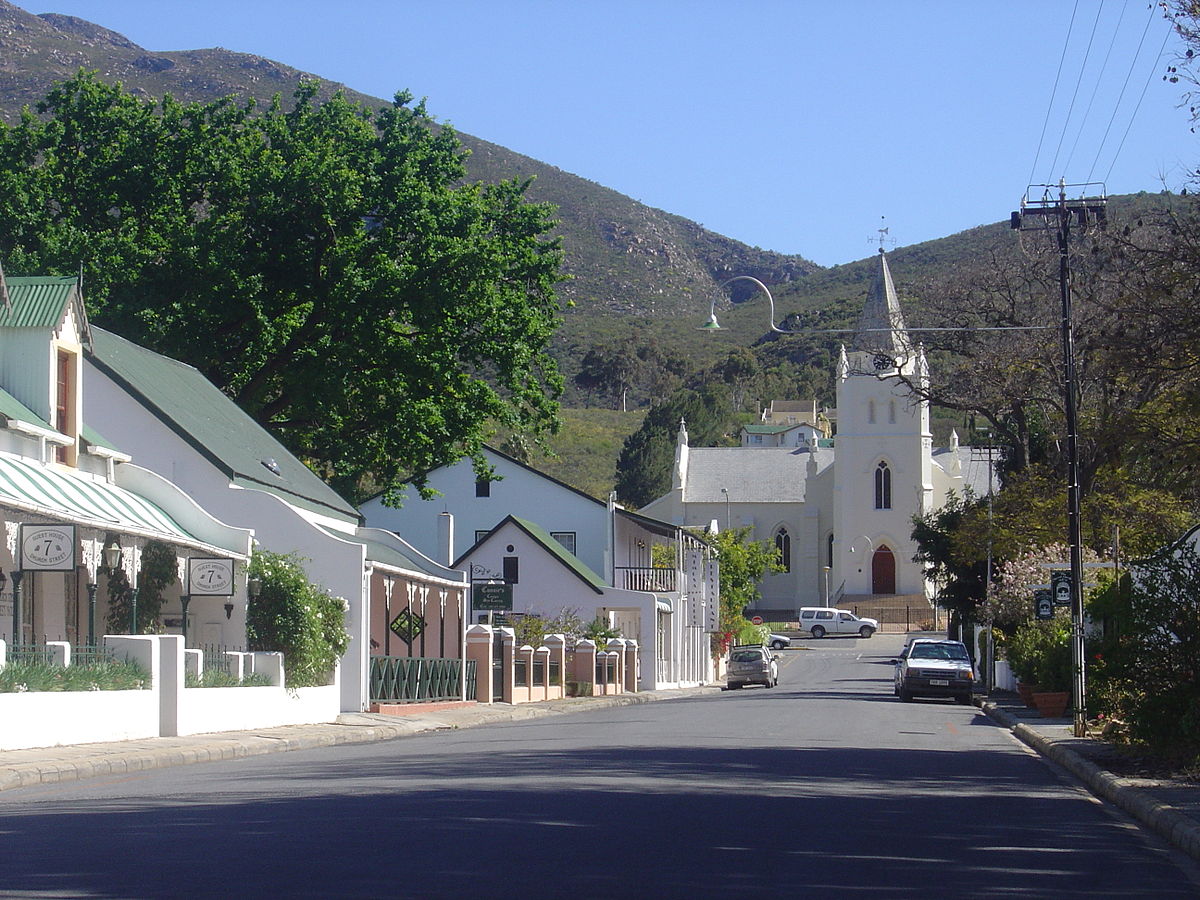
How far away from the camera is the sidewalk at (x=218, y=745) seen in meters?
16.0

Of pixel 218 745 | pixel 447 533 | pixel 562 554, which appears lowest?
pixel 218 745

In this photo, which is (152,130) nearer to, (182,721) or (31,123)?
(31,123)

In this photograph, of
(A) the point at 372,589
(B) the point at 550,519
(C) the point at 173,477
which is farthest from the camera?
(B) the point at 550,519

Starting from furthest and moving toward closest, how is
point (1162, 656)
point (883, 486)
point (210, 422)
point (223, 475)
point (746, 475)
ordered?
1. point (746, 475)
2. point (883, 486)
3. point (210, 422)
4. point (223, 475)
5. point (1162, 656)

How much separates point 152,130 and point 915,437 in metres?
75.4

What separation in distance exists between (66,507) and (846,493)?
89.0 meters

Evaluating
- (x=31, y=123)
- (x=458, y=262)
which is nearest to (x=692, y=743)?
(x=458, y=262)

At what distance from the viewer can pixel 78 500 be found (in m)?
22.9

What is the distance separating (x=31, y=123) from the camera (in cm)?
Result: 4038

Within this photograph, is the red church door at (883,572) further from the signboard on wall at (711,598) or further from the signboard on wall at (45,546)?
the signboard on wall at (45,546)

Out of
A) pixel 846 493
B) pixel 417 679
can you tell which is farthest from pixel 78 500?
pixel 846 493

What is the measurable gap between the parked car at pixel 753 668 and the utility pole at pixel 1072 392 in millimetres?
25992

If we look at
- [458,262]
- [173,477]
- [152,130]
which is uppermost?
[152,130]

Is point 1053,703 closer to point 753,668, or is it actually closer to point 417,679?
point 417,679
